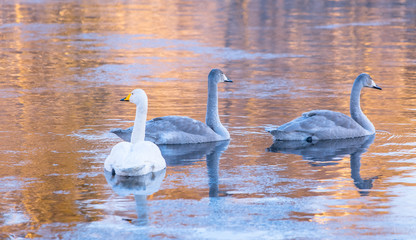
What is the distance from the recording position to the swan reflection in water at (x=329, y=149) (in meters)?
10.3

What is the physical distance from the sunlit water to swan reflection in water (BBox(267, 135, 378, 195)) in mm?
43

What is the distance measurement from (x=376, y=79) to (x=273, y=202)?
1034 centimetres

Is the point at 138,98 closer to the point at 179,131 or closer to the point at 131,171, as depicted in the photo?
the point at 131,171

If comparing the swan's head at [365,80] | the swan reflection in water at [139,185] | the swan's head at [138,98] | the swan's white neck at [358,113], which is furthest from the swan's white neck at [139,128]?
the swan's head at [365,80]

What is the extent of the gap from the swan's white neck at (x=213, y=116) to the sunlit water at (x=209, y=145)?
31cm

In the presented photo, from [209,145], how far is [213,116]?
2.12ft

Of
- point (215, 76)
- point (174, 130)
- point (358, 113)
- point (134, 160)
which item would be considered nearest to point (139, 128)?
point (134, 160)

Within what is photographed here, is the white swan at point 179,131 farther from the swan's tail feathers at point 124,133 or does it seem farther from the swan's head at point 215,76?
the swan's head at point 215,76

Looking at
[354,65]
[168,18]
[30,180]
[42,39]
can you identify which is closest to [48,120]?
[30,180]

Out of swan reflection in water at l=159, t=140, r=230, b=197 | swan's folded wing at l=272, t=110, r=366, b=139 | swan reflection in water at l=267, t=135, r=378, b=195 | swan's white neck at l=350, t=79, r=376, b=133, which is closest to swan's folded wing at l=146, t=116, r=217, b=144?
swan reflection in water at l=159, t=140, r=230, b=197

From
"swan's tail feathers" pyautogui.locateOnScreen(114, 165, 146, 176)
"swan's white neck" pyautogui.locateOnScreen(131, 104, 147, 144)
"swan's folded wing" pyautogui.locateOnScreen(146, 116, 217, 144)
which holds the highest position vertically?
"swan's white neck" pyautogui.locateOnScreen(131, 104, 147, 144)

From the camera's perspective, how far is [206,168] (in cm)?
991

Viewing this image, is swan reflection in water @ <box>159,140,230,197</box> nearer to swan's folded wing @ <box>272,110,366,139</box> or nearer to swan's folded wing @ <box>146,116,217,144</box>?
swan's folded wing @ <box>146,116,217,144</box>

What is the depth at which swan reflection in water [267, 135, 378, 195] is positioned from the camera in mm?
10305
